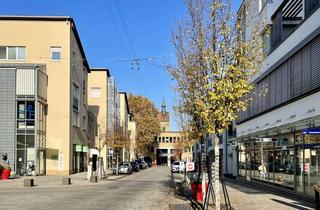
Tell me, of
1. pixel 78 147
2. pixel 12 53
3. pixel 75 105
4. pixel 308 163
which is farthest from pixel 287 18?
pixel 78 147

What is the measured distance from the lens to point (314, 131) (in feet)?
63.9

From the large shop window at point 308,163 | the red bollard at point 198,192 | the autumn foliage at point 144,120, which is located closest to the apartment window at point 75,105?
the large shop window at point 308,163

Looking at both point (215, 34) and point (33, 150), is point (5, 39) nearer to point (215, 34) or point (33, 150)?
point (33, 150)

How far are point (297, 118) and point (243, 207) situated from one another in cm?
735

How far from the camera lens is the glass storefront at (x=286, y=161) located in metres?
21.9

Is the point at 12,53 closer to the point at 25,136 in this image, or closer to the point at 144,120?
the point at 25,136

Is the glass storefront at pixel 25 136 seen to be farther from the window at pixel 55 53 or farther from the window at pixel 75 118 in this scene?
the window at pixel 75 118

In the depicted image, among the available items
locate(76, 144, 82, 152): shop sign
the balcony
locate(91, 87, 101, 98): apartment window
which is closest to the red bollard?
the balcony

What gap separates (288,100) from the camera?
2570 cm

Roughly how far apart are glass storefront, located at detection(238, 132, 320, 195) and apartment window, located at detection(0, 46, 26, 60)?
85.4 feet

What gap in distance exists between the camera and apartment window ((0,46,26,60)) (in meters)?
52.2

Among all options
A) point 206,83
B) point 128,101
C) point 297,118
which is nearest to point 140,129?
point 128,101

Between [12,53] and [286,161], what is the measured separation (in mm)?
34516

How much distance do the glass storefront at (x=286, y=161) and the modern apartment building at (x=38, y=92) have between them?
2064 cm
